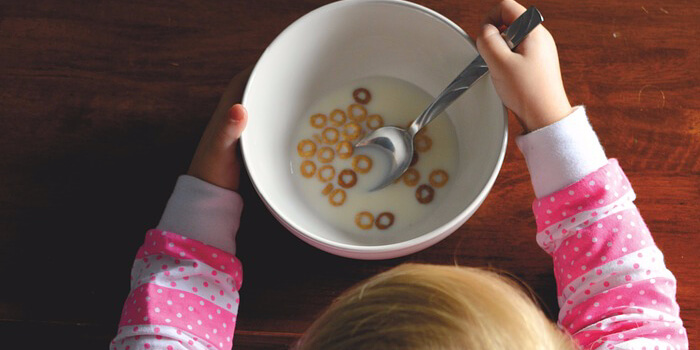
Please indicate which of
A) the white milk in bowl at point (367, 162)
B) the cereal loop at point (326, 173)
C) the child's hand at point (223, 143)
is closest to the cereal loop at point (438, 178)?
the white milk in bowl at point (367, 162)

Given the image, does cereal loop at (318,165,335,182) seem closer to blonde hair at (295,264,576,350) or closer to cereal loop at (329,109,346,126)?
cereal loop at (329,109,346,126)

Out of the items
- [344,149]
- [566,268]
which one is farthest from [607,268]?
[344,149]

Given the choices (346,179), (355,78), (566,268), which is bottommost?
(566,268)

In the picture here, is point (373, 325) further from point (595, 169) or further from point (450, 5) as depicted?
point (450, 5)

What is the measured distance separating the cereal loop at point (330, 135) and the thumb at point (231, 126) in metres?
0.11

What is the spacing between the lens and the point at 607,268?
633 millimetres

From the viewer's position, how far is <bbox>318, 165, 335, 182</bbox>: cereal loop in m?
0.71

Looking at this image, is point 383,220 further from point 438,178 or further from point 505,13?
point 505,13

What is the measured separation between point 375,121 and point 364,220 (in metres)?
0.11

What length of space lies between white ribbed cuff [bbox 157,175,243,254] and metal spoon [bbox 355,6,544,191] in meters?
0.15

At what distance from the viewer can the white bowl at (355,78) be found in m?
0.63

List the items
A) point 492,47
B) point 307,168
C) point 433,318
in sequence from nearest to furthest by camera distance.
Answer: point 433,318 < point 492,47 < point 307,168

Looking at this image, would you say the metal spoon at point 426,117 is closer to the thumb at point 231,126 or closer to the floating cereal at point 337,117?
the floating cereal at point 337,117

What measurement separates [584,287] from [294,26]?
1.23 feet
